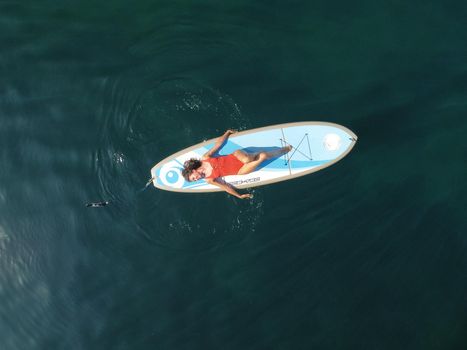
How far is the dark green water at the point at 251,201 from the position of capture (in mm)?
14367

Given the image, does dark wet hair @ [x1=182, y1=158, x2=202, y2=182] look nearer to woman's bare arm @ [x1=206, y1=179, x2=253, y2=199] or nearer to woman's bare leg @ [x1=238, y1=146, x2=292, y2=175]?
woman's bare arm @ [x1=206, y1=179, x2=253, y2=199]

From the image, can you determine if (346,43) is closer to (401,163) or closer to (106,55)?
(401,163)

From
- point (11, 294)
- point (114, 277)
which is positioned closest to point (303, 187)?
point (114, 277)

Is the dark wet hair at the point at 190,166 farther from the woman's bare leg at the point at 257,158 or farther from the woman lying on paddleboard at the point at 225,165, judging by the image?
the woman's bare leg at the point at 257,158

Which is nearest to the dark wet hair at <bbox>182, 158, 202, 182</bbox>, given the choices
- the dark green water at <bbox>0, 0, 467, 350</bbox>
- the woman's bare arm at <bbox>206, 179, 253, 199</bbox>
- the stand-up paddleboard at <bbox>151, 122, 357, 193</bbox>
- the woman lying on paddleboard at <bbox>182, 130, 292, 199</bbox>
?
the woman lying on paddleboard at <bbox>182, 130, 292, 199</bbox>

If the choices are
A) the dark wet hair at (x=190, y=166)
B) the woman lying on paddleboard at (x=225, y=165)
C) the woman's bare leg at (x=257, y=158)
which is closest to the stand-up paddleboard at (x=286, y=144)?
the woman's bare leg at (x=257, y=158)

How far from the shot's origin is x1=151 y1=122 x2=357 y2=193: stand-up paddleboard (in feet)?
46.9

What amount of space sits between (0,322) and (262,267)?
264 inches

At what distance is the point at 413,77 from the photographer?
14438mm

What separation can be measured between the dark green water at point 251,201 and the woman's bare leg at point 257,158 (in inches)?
29.0

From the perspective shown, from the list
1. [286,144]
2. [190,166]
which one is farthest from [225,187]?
[286,144]

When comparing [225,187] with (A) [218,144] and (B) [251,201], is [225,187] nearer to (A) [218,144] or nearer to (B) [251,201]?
(B) [251,201]

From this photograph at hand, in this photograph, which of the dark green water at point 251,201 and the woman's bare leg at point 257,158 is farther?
the dark green water at point 251,201

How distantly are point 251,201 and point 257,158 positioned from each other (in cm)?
112
